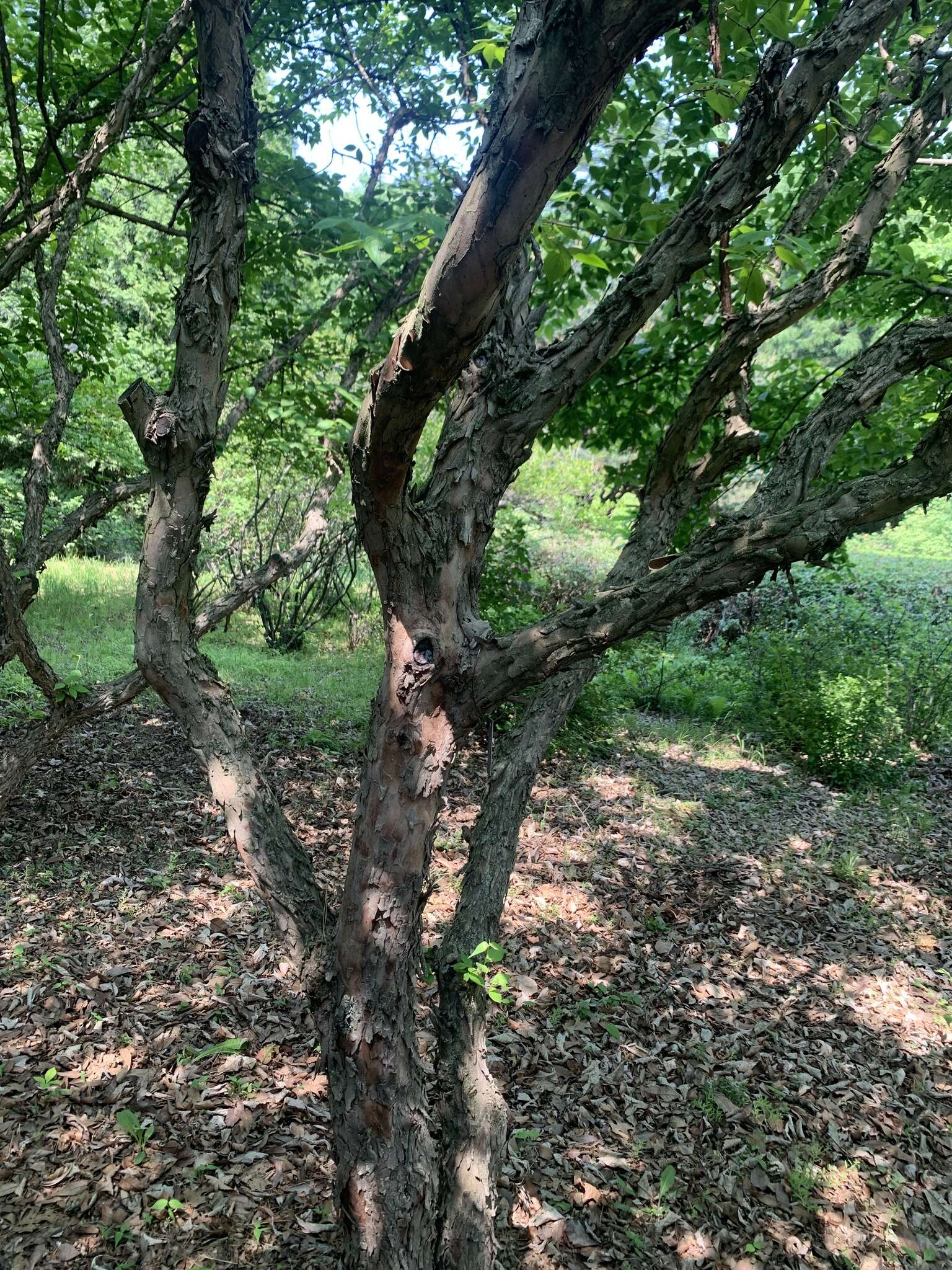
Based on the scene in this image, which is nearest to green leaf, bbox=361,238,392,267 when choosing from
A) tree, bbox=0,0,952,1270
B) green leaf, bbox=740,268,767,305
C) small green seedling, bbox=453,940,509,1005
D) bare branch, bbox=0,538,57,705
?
tree, bbox=0,0,952,1270

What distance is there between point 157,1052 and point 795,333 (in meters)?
26.5

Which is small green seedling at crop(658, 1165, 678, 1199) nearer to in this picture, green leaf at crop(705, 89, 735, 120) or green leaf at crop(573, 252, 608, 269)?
green leaf at crop(573, 252, 608, 269)

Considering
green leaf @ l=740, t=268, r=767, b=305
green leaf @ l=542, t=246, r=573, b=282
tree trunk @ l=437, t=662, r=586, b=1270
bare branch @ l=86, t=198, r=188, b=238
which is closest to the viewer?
green leaf @ l=542, t=246, r=573, b=282

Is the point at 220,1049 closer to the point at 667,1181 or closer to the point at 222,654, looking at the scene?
the point at 667,1181

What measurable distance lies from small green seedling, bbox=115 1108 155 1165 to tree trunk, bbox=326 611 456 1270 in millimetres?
1060

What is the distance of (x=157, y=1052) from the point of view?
9.75ft

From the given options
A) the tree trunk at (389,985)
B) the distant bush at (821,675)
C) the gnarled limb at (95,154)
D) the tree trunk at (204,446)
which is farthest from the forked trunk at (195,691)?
the distant bush at (821,675)

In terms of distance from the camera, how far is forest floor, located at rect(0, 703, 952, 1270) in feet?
8.16

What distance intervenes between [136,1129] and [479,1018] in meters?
1.35

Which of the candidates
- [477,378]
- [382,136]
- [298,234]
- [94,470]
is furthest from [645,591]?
[382,136]

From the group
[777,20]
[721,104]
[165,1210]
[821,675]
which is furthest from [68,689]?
[821,675]

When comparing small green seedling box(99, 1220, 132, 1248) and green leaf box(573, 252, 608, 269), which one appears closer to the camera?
green leaf box(573, 252, 608, 269)

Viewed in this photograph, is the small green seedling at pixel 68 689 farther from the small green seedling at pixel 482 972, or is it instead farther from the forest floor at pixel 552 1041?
the small green seedling at pixel 482 972

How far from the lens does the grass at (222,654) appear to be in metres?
7.23
